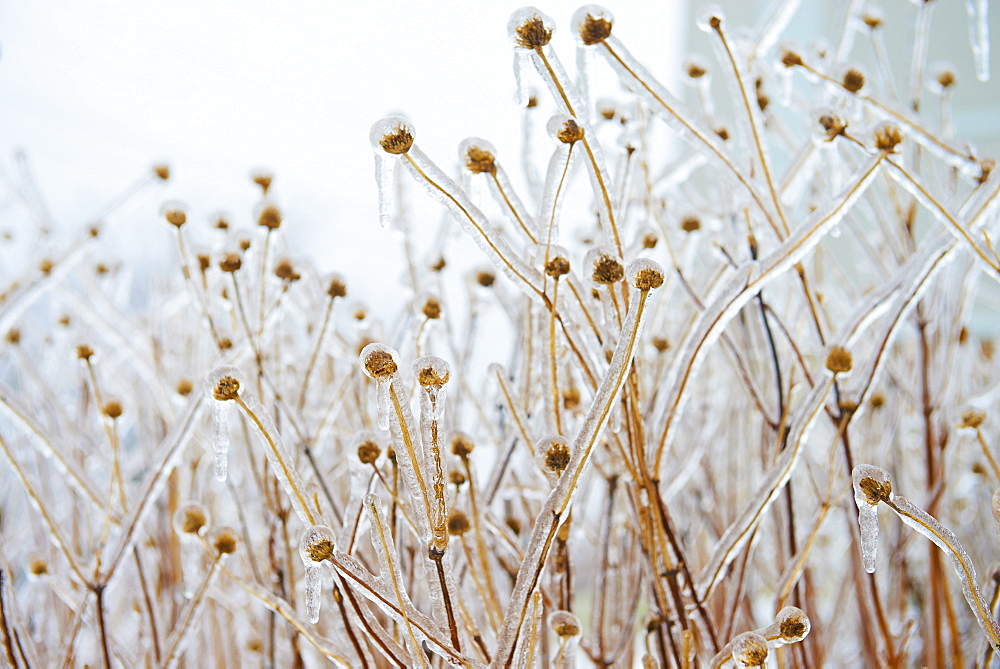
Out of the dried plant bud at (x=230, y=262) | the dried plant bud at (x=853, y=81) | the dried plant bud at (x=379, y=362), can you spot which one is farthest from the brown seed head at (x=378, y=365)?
the dried plant bud at (x=853, y=81)

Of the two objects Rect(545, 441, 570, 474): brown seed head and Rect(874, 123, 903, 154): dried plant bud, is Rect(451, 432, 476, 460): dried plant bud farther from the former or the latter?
Rect(874, 123, 903, 154): dried plant bud

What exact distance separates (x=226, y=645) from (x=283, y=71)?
942mm

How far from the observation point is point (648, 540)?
288mm

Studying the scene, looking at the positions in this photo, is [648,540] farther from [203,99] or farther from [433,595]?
[203,99]

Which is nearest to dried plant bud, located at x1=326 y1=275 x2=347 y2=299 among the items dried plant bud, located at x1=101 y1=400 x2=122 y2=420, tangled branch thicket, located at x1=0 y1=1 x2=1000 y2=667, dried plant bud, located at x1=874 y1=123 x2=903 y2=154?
tangled branch thicket, located at x1=0 y1=1 x2=1000 y2=667

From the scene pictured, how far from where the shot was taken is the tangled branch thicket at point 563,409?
0.78 feet

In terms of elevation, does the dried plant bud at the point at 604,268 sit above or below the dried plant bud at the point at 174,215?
below

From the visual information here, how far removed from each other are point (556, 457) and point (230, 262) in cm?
15

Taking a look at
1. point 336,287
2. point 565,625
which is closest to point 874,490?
point 565,625

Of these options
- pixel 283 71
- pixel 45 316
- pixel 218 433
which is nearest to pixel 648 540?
pixel 218 433

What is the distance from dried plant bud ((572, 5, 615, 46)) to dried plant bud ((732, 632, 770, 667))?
0.19 m

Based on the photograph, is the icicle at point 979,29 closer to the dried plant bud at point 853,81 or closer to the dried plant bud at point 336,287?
the dried plant bud at point 853,81

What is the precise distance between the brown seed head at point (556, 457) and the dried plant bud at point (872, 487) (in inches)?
3.3

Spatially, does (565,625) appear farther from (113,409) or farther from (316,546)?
(113,409)
